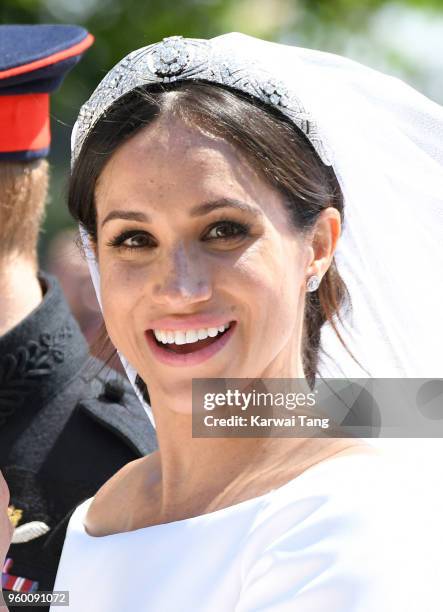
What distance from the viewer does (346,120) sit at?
205 cm

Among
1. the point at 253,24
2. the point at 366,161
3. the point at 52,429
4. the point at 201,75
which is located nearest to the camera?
the point at 201,75

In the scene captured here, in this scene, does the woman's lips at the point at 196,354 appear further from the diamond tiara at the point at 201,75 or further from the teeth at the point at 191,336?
the diamond tiara at the point at 201,75

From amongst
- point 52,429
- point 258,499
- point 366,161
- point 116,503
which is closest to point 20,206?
point 52,429

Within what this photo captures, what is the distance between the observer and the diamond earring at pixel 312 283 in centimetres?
198

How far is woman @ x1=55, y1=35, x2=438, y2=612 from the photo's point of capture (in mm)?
1741

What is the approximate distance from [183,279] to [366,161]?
0.48 m

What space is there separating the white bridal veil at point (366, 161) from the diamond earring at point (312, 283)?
7.7 inches

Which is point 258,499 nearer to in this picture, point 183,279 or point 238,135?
point 183,279

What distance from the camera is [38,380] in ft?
8.87

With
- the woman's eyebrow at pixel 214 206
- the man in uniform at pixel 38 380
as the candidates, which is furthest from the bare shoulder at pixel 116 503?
the woman's eyebrow at pixel 214 206

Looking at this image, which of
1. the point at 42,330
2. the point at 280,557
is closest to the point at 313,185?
the point at 280,557

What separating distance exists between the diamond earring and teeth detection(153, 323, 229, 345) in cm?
20

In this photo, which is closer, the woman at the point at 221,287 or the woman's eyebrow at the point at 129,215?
the woman at the point at 221,287

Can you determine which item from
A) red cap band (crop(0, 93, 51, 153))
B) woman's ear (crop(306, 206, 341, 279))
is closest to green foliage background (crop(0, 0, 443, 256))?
red cap band (crop(0, 93, 51, 153))
